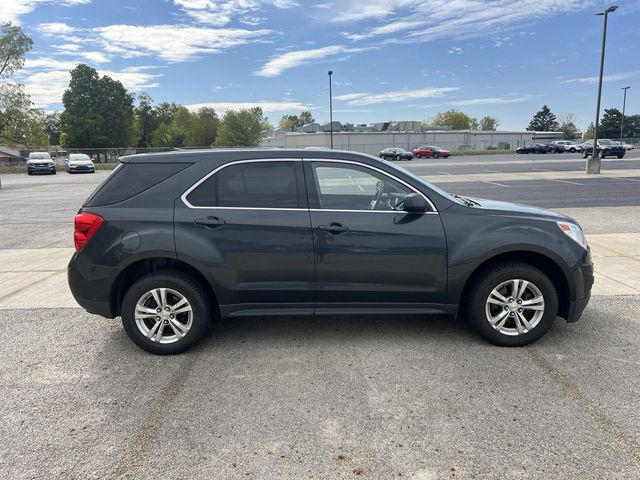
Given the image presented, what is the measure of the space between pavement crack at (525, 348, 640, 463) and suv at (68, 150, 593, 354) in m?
0.31

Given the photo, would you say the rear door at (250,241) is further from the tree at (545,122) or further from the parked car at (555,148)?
the tree at (545,122)

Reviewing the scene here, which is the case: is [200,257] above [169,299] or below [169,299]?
above

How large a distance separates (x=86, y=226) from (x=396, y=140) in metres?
78.4

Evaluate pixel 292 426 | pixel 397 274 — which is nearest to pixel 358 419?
pixel 292 426

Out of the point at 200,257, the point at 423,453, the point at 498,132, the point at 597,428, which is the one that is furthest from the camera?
the point at 498,132

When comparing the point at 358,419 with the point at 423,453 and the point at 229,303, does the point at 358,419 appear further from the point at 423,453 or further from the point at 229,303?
the point at 229,303

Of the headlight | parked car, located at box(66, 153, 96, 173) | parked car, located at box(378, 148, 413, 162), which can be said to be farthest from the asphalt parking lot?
parked car, located at box(378, 148, 413, 162)

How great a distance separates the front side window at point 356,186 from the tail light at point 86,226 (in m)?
1.86

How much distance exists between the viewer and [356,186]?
4.30 metres

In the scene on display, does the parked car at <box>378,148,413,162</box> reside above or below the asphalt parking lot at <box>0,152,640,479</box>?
above

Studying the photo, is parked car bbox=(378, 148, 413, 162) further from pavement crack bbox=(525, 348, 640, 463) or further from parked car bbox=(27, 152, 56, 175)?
pavement crack bbox=(525, 348, 640, 463)

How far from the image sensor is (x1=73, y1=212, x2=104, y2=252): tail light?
13.1 ft

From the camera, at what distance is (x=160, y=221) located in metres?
3.97

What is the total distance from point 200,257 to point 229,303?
1.50 feet
